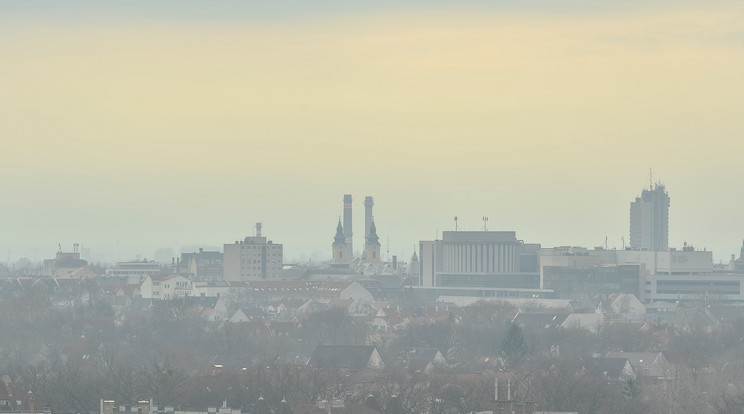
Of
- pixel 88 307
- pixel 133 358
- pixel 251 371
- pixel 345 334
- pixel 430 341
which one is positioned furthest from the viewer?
pixel 88 307

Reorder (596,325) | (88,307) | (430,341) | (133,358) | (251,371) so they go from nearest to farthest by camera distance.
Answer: (251,371), (133,358), (430,341), (596,325), (88,307)

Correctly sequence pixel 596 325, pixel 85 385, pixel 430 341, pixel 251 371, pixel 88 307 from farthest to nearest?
1. pixel 88 307
2. pixel 596 325
3. pixel 430 341
4. pixel 251 371
5. pixel 85 385

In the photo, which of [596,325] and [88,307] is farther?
[88,307]

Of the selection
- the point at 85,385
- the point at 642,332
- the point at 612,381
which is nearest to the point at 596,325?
the point at 642,332

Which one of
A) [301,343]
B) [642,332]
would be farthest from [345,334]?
[642,332]

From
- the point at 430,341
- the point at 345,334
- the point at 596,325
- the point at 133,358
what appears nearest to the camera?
the point at 133,358

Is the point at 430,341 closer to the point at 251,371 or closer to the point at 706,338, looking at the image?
the point at 706,338

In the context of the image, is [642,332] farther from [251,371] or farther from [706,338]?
[251,371]

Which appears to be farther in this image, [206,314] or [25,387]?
[206,314]
